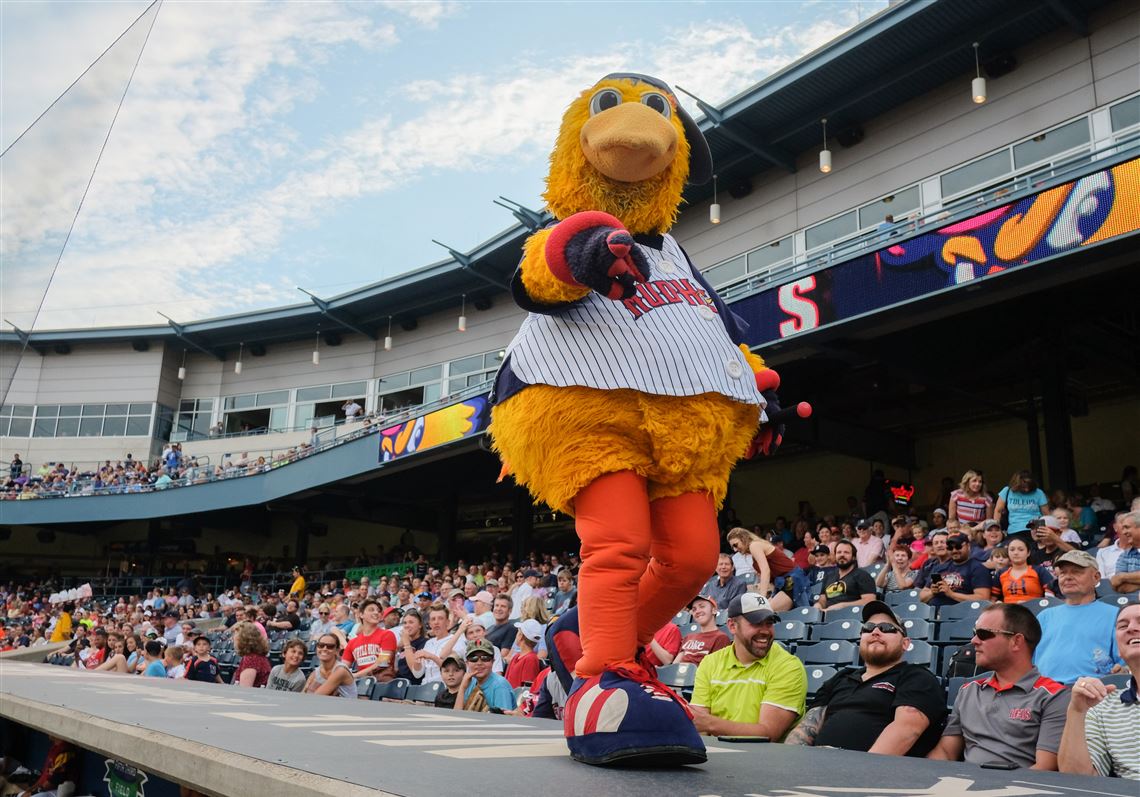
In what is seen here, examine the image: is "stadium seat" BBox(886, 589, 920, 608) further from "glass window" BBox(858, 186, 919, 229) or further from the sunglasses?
"glass window" BBox(858, 186, 919, 229)

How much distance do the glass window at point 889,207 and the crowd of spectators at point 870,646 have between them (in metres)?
5.01

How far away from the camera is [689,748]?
6.03 feet

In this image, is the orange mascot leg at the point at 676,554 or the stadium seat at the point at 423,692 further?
the stadium seat at the point at 423,692

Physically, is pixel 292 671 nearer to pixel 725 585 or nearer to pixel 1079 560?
pixel 725 585

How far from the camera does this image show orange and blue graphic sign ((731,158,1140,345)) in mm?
8141

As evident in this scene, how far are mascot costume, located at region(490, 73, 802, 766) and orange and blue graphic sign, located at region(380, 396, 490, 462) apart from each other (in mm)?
11535

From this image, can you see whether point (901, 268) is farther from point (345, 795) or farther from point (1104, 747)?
point (345, 795)

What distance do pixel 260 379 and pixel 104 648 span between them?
1576 centimetres

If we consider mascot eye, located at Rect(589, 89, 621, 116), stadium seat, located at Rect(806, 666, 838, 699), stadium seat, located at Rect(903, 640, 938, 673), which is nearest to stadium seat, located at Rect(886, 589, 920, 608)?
stadium seat, located at Rect(806, 666, 838, 699)

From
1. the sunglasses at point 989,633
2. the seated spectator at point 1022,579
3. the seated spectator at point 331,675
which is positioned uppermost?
the seated spectator at point 1022,579

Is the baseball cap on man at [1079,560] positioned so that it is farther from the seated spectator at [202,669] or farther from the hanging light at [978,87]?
the hanging light at [978,87]

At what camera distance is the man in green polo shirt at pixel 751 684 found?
3896 mm

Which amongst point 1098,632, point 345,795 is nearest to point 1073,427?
point 1098,632

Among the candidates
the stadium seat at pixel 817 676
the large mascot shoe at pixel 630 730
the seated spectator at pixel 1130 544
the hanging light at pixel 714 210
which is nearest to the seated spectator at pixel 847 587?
the stadium seat at pixel 817 676
